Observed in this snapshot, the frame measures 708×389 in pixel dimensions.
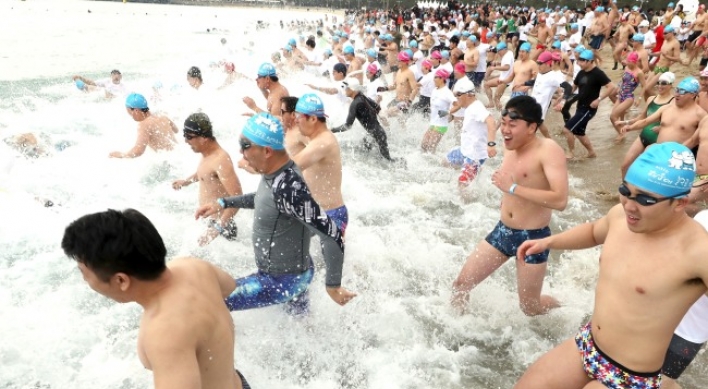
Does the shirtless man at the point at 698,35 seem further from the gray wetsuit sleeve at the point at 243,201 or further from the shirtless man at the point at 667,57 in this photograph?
the gray wetsuit sleeve at the point at 243,201

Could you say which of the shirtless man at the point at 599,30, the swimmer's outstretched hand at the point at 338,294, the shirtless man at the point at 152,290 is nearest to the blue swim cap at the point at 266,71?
the swimmer's outstretched hand at the point at 338,294

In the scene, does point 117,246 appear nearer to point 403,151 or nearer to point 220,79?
point 403,151

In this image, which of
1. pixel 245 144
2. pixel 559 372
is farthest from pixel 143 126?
pixel 559 372

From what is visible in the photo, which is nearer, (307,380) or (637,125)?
(307,380)

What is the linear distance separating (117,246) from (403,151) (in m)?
7.78

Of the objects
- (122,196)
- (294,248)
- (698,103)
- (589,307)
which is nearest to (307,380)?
→ (294,248)

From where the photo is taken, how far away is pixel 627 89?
8867 millimetres

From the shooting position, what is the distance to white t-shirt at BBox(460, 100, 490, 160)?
6.16m

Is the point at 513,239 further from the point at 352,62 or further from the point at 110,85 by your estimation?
the point at 110,85

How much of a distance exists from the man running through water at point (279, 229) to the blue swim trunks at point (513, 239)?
1.31m

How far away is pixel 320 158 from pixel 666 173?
2.58 metres

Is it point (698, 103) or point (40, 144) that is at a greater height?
point (698, 103)

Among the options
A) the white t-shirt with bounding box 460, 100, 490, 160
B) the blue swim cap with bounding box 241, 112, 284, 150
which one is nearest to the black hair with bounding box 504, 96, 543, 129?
the blue swim cap with bounding box 241, 112, 284, 150

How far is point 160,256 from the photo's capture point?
1.58 m
